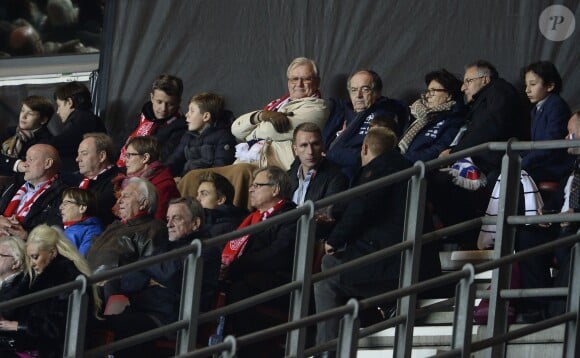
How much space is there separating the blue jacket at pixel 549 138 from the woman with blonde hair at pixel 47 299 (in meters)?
2.61

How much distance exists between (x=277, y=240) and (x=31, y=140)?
3572 mm

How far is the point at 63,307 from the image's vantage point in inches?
332

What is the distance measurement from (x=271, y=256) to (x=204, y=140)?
2.52m

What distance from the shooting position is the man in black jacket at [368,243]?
28.7ft

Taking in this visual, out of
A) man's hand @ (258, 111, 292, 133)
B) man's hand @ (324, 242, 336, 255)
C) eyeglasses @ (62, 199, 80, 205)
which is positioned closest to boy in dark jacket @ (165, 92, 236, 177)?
man's hand @ (258, 111, 292, 133)

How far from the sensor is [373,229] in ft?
29.1

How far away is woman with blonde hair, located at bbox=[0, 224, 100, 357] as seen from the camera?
8359 mm

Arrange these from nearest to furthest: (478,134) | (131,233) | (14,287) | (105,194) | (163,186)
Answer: (14,287) < (131,233) < (478,134) < (163,186) < (105,194)

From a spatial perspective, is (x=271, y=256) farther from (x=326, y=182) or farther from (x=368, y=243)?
(x=326, y=182)

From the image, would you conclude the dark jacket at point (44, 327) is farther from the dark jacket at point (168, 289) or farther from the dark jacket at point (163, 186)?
the dark jacket at point (163, 186)

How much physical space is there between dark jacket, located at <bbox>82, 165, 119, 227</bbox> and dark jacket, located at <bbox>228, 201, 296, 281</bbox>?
1673 mm

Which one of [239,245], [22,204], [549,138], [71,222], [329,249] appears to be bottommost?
[22,204]

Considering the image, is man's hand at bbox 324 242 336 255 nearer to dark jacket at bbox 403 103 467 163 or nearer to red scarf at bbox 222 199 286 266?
red scarf at bbox 222 199 286 266

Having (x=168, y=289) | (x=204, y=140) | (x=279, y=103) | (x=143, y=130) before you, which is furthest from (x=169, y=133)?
(x=168, y=289)
